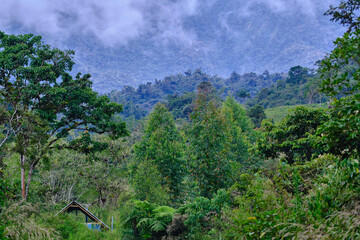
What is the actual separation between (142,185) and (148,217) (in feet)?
8.80

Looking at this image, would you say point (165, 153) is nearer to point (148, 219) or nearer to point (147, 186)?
point (147, 186)

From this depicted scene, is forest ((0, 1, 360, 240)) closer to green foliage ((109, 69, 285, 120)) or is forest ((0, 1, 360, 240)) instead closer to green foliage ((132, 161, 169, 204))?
green foliage ((132, 161, 169, 204))

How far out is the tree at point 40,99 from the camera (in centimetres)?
1212

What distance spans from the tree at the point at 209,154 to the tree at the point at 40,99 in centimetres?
473

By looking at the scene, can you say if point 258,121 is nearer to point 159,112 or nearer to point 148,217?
point 159,112

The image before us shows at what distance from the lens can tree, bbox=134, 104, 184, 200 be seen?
17031mm

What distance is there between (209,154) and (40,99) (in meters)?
8.37

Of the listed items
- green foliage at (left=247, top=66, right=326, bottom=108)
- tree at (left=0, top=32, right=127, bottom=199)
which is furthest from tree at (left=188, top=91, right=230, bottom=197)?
green foliage at (left=247, top=66, right=326, bottom=108)

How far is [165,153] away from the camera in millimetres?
16922

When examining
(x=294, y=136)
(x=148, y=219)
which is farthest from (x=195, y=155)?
(x=294, y=136)

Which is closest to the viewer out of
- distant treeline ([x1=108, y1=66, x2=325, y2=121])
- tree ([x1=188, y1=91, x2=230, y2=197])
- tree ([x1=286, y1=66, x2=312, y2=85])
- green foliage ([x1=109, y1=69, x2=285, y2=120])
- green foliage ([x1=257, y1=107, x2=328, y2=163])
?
green foliage ([x1=257, y1=107, x2=328, y2=163])

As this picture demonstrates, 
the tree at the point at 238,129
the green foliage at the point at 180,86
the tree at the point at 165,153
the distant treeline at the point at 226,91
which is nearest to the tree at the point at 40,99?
the tree at the point at 165,153

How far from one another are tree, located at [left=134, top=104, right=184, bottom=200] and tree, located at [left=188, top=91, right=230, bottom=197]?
4.53 meters

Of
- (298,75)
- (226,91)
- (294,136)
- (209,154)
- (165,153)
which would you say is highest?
(226,91)
